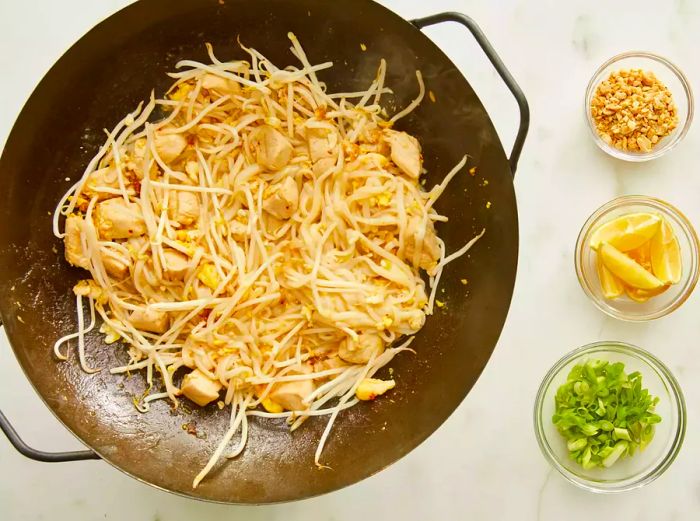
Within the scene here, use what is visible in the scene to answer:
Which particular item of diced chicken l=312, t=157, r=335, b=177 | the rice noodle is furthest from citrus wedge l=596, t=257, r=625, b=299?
diced chicken l=312, t=157, r=335, b=177

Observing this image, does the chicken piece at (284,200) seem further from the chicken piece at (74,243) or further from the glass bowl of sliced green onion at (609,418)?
the glass bowl of sliced green onion at (609,418)

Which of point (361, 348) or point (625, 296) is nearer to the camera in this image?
point (361, 348)

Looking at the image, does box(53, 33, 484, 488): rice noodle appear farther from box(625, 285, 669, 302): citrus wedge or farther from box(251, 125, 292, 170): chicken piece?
box(625, 285, 669, 302): citrus wedge

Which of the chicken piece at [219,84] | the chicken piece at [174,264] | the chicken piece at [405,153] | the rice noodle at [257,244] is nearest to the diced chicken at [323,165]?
the rice noodle at [257,244]

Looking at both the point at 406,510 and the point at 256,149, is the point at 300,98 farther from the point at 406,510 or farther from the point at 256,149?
the point at 406,510

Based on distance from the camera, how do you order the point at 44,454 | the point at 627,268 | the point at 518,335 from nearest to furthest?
the point at 44,454 → the point at 627,268 → the point at 518,335

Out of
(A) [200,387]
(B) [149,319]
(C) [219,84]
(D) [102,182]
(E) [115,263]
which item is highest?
(C) [219,84]

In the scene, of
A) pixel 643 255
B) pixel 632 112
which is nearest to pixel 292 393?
pixel 643 255

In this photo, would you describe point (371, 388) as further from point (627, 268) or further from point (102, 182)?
point (102, 182)
